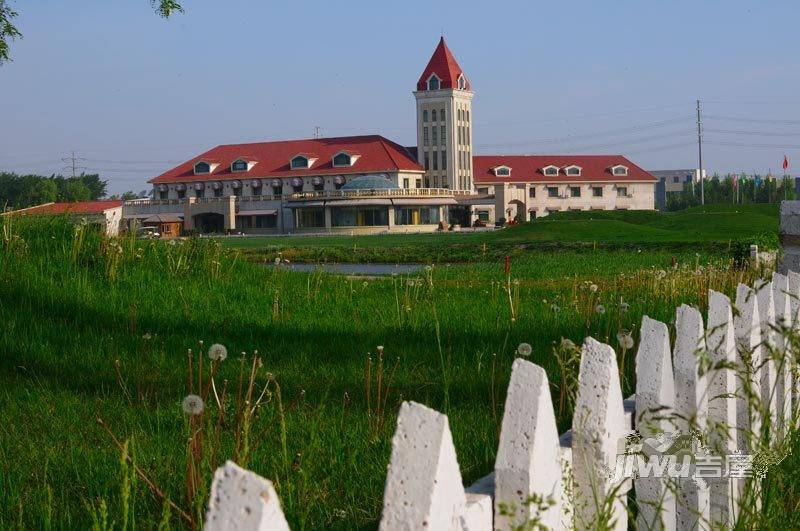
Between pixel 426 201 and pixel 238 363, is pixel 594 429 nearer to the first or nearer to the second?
pixel 238 363

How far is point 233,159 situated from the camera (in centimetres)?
9094

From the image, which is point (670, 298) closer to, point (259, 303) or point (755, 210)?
point (259, 303)

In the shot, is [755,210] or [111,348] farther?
[755,210]

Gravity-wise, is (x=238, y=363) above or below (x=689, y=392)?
below

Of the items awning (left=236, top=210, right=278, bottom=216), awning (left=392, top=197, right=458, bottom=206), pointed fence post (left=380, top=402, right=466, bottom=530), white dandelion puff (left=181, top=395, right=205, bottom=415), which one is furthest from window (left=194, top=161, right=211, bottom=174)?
pointed fence post (left=380, top=402, right=466, bottom=530)

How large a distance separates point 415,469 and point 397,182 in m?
83.7

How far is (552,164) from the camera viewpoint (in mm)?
95688

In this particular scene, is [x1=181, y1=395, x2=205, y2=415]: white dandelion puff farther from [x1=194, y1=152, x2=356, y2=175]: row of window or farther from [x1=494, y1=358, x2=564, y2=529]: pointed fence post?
[x1=194, y1=152, x2=356, y2=175]: row of window

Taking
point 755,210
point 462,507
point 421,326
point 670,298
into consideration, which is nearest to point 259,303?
point 421,326

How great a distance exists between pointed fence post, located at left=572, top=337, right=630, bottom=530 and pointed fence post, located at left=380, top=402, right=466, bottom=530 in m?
0.72

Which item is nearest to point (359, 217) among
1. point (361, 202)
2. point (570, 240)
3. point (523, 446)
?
point (361, 202)

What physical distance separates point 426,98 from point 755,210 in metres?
46.8

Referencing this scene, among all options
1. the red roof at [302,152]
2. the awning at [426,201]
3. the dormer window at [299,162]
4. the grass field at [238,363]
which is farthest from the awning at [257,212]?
the grass field at [238,363]

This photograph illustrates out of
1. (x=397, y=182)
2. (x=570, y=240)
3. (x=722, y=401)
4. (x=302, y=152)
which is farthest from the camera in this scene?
(x=302, y=152)
